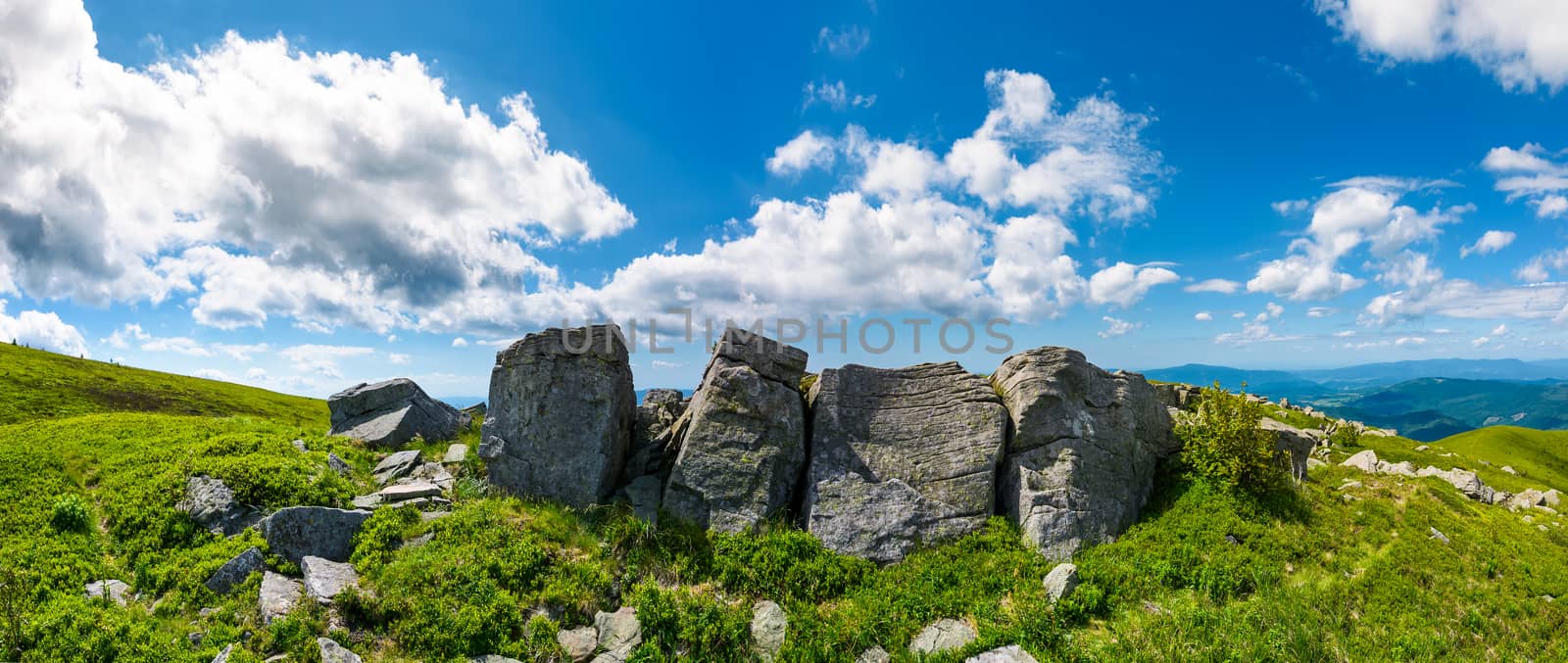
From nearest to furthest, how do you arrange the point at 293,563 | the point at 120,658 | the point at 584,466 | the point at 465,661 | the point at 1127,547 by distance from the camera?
the point at 120,658 < the point at 465,661 < the point at 293,563 < the point at 1127,547 < the point at 584,466

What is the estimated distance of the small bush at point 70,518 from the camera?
1808 centimetres

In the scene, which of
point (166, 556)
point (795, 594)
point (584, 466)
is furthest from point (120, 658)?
point (795, 594)

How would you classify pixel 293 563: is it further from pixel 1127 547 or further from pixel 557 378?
pixel 1127 547

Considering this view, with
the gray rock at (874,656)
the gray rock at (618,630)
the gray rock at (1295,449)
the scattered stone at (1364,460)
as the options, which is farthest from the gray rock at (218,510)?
the scattered stone at (1364,460)

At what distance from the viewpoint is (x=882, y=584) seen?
703 inches

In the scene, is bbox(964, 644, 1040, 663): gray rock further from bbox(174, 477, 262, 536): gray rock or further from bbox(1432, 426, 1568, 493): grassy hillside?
bbox(1432, 426, 1568, 493): grassy hillside

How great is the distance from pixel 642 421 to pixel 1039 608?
16.3 m

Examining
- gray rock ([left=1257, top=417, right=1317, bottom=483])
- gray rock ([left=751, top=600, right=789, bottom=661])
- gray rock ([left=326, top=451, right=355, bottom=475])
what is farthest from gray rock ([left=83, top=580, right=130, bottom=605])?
gray rock ([left=1257, top=417, right=1317, bottom=483])

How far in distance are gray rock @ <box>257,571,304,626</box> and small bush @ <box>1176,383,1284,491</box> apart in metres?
27.9

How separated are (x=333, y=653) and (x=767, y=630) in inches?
378

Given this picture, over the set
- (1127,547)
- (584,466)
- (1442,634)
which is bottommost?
(1442,634)

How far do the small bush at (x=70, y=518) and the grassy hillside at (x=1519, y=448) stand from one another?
368ft

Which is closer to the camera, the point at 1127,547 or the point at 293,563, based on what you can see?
the point at 293,563

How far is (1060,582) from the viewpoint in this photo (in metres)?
16.7
